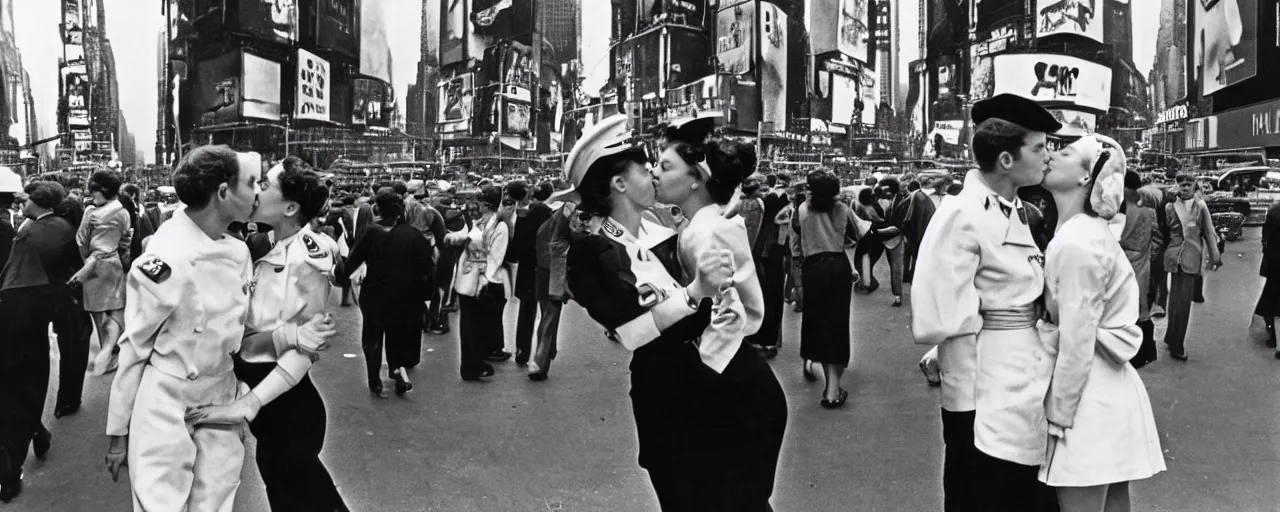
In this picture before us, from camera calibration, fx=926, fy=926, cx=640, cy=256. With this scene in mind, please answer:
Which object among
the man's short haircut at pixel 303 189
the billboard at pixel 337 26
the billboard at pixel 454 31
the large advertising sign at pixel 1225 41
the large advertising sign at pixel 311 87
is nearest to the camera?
the man's short haircut at pixel 303 189

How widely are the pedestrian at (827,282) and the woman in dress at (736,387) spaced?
3.61m

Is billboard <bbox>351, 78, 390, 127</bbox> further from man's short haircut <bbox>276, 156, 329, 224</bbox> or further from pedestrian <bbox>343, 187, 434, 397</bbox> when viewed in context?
man's short haircut <bbox>276, 156, 329, 224</bbox>

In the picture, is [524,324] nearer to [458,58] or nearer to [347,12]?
[347,12]

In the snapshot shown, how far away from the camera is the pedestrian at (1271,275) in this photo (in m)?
7.61

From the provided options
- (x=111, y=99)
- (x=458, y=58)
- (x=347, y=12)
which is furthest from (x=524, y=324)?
(x=458, y=58)

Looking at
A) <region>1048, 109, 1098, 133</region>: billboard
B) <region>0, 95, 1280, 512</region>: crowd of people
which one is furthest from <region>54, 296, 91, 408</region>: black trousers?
<region>1048, 109, 1098, 133</region>: billboard

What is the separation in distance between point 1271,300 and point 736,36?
1166 inches

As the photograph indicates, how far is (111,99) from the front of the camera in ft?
90.6

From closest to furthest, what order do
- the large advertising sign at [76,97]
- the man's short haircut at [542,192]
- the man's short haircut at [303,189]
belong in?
1. the man's short haircut at [303,189]
2. the man's short haircut at [542,192]
3. the large advertising sign at [76,97]

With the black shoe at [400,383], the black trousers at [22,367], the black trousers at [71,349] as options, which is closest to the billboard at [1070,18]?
the black shoe at [400,383]

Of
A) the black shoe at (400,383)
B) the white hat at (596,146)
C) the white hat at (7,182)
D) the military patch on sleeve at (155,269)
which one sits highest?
the white hat at (7,182)

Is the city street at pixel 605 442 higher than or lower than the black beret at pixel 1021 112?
lower

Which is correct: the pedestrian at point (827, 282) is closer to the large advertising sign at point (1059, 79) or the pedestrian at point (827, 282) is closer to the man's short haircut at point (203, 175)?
the man's short haircut at point (203, 175)

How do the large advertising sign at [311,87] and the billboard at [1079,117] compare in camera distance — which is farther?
the large advertising sign at [311,87]
